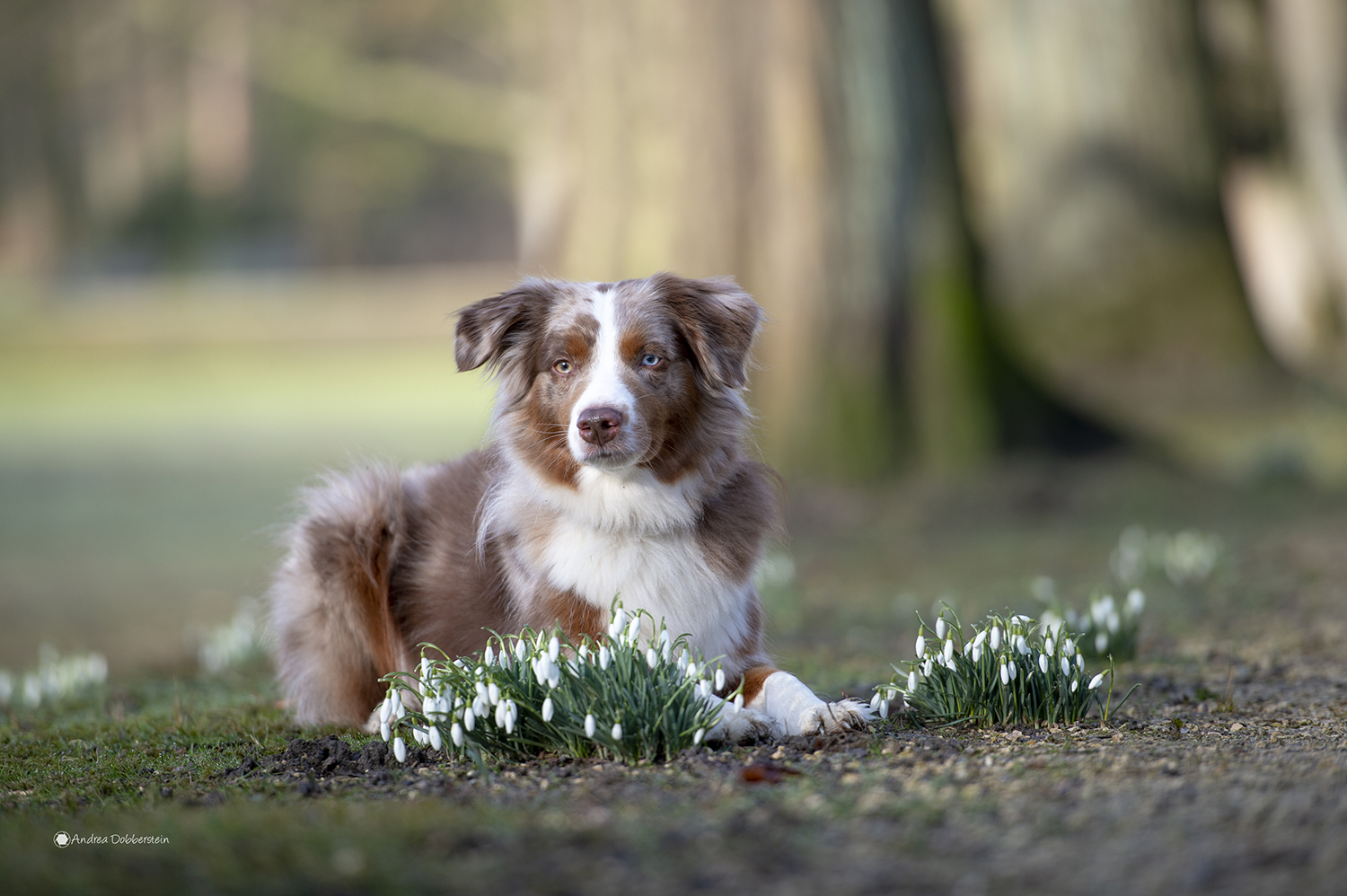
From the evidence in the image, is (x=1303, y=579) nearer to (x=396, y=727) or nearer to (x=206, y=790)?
(x=396, y=727)

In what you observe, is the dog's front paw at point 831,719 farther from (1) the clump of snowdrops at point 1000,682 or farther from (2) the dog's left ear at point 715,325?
(2) the dog's left ear at point 715,325

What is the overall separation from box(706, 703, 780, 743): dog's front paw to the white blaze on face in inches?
40.2

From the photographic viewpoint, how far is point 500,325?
5.17m

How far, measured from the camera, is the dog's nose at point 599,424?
183 inches

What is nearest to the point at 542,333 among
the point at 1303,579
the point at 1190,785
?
the point at 1190,785

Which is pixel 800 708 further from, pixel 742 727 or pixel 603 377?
pixel 603 377

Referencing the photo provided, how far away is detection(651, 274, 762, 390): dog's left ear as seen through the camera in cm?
510

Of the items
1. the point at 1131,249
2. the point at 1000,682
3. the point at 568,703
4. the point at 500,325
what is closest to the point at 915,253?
the point at 1131,249

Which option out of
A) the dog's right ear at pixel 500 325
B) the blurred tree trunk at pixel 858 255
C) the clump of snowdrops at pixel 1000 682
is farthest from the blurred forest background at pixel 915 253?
the clump of snowdrops at pixel 1000 682

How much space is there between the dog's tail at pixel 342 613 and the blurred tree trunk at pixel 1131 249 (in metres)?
6.87

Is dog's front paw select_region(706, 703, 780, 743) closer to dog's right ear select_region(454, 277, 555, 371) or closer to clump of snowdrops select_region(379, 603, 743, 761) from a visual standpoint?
clump of snowdrops select_region(379, 603, 743, 761)

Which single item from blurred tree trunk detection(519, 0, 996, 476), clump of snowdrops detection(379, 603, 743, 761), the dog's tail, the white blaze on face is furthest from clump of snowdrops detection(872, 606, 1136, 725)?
blurred tree trunk detection(519, 0, 996, 476)

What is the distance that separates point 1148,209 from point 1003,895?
409 inches

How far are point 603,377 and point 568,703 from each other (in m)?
1.29
